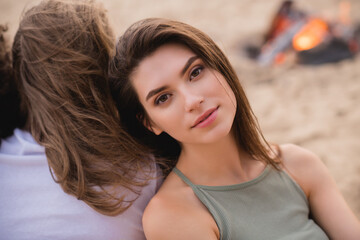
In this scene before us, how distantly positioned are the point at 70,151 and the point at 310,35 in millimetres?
4564

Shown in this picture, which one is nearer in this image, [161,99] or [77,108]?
[161,99]

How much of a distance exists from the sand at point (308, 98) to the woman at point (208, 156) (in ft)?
2.40

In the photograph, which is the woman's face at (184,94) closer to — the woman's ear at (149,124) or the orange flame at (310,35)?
the woman's ear at (149,124)

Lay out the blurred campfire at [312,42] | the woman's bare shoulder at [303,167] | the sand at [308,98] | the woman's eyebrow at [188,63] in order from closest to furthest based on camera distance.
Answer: the woman's eyebrow at [188,63] → the woman's bare shoulder at [303,167] → the sand at [308,98] → the blurred campfire at [312,42]

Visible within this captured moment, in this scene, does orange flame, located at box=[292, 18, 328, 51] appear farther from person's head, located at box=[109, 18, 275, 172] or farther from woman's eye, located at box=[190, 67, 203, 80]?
woman's eye, located at box=[190, 67, 203, 80]

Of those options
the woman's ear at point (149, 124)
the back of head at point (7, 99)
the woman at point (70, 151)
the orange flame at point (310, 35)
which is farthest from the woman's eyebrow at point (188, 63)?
the orange flame at point (310, 35)

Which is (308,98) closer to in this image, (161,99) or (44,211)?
(161,99)

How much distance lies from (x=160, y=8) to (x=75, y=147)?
7.45m

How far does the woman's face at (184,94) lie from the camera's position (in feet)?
5.38

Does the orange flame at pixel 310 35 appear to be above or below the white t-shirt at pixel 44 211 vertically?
above

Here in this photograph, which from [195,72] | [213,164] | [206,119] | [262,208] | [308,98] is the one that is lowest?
[308,98]

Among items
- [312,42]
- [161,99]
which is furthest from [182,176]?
[312,42]

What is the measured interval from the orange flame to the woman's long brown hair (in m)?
4.08

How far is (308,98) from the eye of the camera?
4.33 metres
